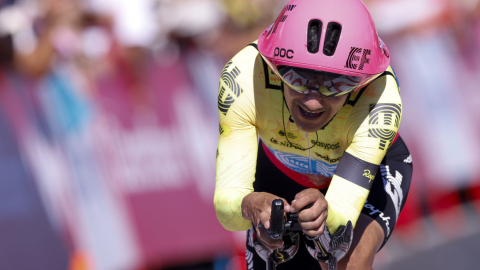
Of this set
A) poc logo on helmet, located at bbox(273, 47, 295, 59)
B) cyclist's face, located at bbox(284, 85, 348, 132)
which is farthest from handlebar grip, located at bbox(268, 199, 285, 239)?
poc logo on helmet, located at bbox(273, 47, 295, 59)

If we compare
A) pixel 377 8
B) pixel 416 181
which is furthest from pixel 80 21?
pixel 416 181

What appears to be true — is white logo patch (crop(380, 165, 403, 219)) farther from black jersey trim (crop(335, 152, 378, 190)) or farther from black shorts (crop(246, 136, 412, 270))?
black jersey trim (crop(335, 152, 378, 190))

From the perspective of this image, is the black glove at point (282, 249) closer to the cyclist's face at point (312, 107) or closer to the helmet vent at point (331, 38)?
the cyclist's face at point (312, 107)

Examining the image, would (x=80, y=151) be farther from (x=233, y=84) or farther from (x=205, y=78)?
(x=233, y=84)

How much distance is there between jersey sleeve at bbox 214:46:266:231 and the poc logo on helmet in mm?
391

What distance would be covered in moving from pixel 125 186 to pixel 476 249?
5.06m

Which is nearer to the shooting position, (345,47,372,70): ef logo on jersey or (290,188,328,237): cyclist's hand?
(290,188,328,237): cyclist's hand

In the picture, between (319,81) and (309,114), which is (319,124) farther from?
(319,81)

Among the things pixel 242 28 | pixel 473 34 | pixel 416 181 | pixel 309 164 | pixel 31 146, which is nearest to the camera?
pixel 309 164

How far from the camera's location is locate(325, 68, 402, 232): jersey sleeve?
266 cm

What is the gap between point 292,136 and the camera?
3086mm

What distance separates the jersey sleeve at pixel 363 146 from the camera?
266 centimetres

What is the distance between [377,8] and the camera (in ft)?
28.3

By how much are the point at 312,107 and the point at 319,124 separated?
0.15 m
